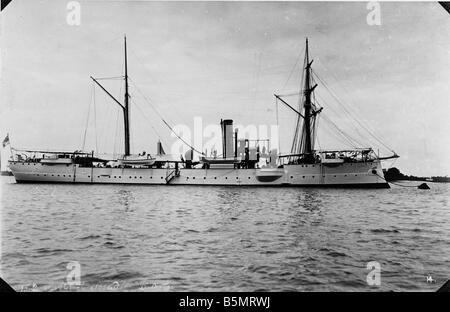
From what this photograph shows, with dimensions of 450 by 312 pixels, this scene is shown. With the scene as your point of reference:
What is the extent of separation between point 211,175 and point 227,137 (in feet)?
16.3

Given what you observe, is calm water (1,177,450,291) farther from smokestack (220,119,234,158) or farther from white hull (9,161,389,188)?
smokestack (220,119,234,158)

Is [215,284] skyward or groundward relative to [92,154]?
groundward

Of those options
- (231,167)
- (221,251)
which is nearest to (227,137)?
(231,167)

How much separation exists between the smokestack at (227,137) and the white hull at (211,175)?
2053mm

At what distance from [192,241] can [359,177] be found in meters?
31.8

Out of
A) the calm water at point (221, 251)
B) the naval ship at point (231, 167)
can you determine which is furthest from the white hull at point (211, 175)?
the calm water at point (221, 251)

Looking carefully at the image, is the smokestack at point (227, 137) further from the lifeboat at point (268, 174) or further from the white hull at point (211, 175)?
the lifeboat at point (268, 174)

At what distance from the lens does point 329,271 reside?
24.1ft

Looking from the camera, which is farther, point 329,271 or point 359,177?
point 359,177

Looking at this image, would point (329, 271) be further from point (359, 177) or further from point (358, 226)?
point (359, 177)

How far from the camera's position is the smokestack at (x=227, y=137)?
121 feet

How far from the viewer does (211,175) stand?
38.6 m

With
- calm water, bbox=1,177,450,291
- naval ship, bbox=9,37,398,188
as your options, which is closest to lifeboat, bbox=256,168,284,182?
naval ship, bbox=9,37,398,188
